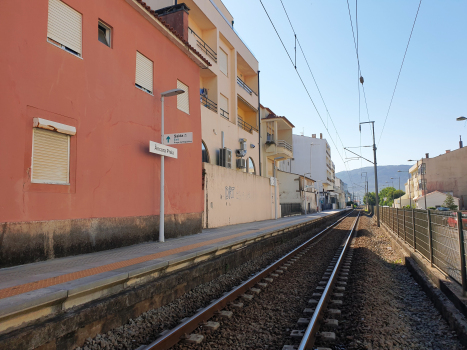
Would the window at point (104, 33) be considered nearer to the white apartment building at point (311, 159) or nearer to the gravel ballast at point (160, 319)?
the gravel ballast at point (160, 319)

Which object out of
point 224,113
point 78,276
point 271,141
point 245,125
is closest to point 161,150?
point 78,276

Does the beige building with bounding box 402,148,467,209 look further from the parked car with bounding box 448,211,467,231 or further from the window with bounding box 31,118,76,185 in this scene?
the window with bounding box 31,118,76,185

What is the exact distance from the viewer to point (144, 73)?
10.5 meters

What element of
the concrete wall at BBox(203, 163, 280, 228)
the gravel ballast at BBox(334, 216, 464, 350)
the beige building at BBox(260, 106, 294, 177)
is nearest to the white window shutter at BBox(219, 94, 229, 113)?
the concrete wall at BBox(203, 163, 280, 228)

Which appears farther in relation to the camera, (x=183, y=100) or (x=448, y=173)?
(x=448, y=173)

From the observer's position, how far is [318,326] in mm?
4688

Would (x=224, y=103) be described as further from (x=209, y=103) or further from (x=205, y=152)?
(x=205, y=152)

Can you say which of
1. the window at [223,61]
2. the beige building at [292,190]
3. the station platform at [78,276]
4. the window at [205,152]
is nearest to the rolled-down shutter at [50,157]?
the station platform at [78,276]

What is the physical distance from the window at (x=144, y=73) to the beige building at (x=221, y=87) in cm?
527

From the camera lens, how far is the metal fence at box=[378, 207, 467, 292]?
205 inches

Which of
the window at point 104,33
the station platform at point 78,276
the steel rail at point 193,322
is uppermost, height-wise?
the window at point 104,33

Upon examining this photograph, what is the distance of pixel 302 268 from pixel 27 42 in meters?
8.48

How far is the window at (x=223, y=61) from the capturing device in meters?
21.2

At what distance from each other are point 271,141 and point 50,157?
926 inches
